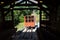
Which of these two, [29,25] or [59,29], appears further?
[29,25]

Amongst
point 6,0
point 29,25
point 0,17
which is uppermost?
point 6,0

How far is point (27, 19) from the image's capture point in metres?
21.5

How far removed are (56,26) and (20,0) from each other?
13.8 feet

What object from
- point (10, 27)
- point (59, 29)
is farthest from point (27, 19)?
point (59, 29)

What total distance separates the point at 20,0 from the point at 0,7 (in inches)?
110

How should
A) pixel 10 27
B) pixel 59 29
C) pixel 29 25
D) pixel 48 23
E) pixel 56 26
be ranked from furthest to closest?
pixel 29 25, pixel 10 27, pixel 48 23, pixel 56 26, pixel 59 29

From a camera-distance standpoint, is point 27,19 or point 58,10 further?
point 27,19

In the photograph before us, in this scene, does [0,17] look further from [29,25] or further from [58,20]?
[29,25]

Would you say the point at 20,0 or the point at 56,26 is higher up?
the point at 20,0

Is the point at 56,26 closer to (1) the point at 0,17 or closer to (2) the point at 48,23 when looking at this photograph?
(2) the point at 48,23

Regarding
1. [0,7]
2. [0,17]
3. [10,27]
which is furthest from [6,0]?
Answer: [10,27]

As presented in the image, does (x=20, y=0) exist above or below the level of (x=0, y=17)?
above

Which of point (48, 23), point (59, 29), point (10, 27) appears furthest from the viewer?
point (10, 27)

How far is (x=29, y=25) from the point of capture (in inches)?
812
